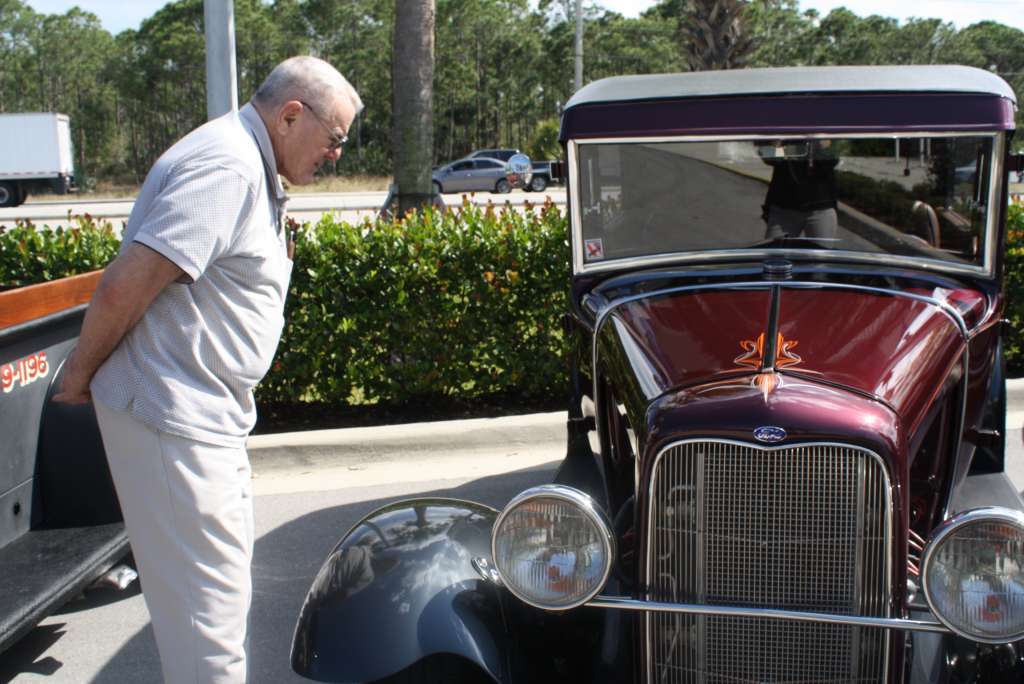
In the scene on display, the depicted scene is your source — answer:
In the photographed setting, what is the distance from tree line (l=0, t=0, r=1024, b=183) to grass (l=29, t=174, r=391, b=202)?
4960 mm

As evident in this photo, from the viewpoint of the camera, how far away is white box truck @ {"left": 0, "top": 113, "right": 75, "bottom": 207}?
32375mm

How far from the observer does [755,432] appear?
2320 millimetres

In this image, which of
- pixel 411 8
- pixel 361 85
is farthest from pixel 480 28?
pixel 411 8

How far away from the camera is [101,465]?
13.3 ft

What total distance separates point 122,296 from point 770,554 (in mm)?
1681

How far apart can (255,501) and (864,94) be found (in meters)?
3.63

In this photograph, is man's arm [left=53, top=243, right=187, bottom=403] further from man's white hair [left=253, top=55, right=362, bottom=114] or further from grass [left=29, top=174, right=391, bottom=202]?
grass [left=29, top=174, right=391, bottom=202]

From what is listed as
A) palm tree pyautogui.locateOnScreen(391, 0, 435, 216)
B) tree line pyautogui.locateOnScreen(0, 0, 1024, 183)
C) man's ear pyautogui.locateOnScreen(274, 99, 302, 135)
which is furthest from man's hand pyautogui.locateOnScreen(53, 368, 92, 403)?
tree line pyautogui.locateOnScreen(0, 0, 1024, 183)

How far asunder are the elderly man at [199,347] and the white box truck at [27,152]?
34022 mm

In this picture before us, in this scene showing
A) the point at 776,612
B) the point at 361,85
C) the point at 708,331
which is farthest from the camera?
the point at 361,85

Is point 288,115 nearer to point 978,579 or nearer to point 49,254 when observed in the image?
point 978,579

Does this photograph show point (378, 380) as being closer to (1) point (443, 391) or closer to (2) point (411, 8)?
(1) point (443, 391)

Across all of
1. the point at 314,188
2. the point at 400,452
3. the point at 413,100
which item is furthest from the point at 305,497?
the point at 314,188

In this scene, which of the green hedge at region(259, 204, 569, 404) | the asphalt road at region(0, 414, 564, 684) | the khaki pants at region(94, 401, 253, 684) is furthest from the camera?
the green hedge at region(259, 204, 569, 404)
